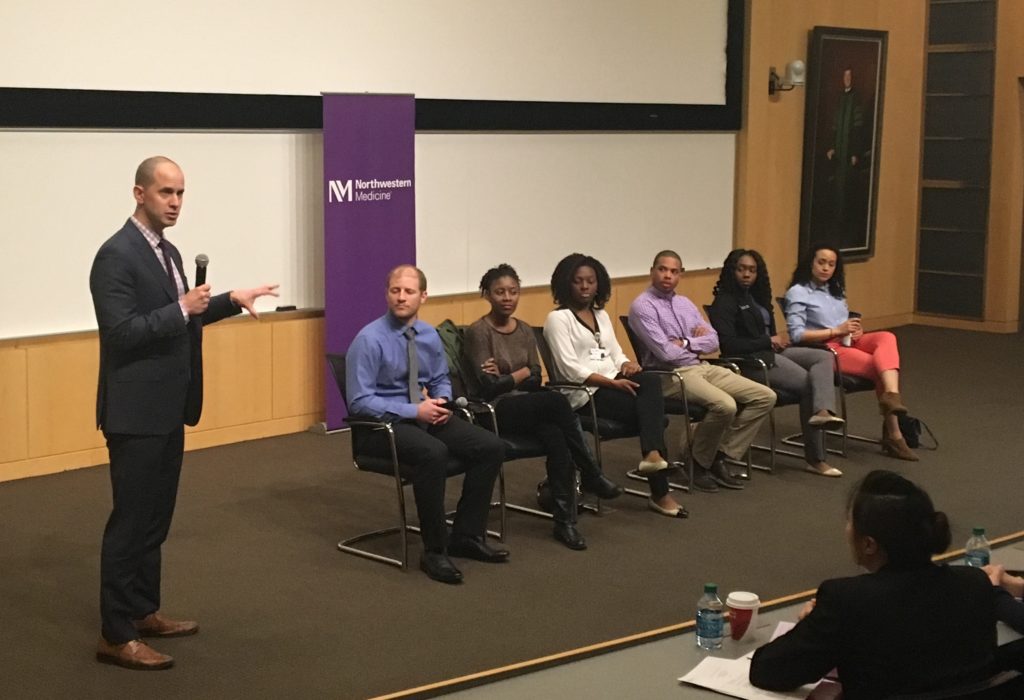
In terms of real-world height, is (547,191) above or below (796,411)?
above

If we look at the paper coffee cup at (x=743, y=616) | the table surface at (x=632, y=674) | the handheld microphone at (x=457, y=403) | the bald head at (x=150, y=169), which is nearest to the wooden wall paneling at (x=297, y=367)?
the handheld microphone at (x=457, y=403)

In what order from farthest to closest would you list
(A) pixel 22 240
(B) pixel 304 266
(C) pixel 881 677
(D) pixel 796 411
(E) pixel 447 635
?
(D) pixel 796 411, (B) pixel 304 266, (A) pixel 22 240, (E) pixel 447 635, (C) pixel 881 677

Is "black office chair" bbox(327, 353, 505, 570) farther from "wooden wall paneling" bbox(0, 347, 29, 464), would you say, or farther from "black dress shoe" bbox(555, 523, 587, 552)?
"wooden wall paneling" bbox(0, 347, 29, 464)

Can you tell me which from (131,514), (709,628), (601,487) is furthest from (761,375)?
(709,628)

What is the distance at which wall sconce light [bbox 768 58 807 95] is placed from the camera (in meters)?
10.3

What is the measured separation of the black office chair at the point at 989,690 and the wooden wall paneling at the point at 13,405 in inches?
197

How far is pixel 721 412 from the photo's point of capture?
6.51 meters

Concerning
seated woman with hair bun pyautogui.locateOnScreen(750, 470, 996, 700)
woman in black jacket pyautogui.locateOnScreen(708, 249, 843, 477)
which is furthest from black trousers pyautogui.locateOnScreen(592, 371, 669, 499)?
seated woman with hair bun pyautogui.locateOnScreen(750, 470, 996, 700)

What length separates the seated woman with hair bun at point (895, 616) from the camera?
2775mm

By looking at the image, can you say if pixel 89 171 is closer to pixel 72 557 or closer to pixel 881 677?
pixel 72 557

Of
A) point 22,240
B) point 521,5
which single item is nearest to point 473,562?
point 22,240

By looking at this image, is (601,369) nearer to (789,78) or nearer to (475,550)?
(475,550)

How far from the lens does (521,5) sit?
8656 millimetres

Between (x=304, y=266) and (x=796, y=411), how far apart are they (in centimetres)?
313
